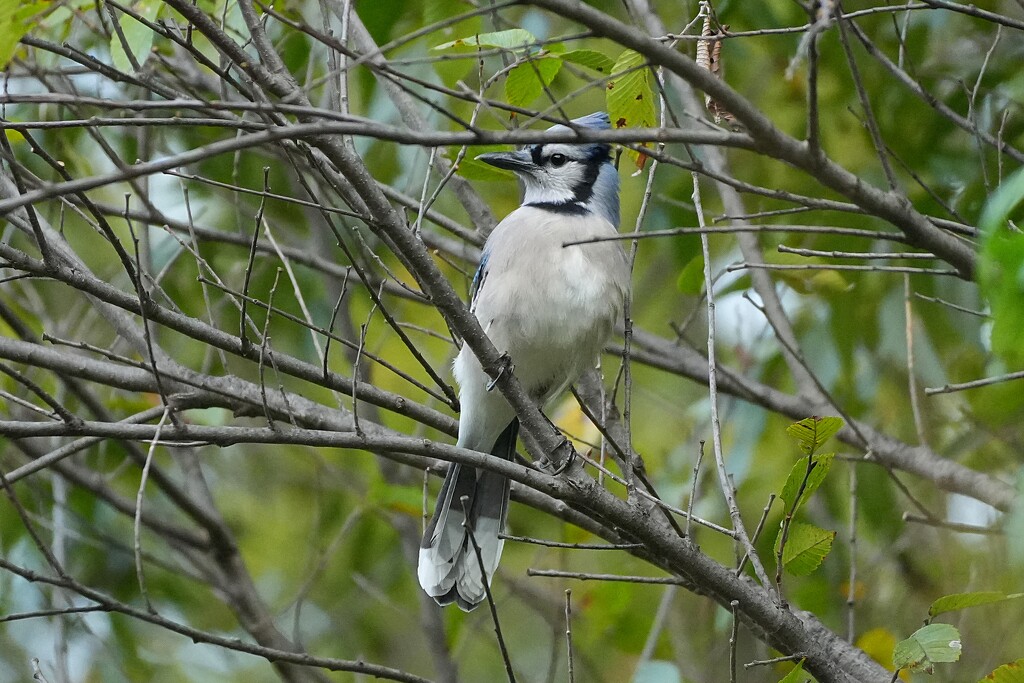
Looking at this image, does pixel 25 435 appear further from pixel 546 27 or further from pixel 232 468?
pixel 232 468

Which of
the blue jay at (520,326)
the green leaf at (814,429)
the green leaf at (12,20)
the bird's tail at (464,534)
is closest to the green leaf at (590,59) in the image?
the blue jay at (520,326)

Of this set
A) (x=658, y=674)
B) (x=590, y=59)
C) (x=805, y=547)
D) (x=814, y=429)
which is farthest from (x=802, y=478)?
(x=590, y=59)

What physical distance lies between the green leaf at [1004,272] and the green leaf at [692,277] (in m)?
2.06

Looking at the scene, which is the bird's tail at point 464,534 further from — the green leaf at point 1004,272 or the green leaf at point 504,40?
the green leaf at point 1004,272

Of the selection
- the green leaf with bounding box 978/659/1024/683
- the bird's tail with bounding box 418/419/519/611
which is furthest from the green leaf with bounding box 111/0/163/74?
the green leaf with bounding box 978/659/1024/683

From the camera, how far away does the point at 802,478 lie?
2.45 metres

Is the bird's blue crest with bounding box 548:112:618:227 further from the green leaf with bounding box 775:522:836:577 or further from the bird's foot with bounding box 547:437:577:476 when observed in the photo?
the green leaf with bounding box 775:522:836:577

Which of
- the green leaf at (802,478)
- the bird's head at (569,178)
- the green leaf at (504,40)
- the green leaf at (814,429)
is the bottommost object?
the green leaf at (802,478)

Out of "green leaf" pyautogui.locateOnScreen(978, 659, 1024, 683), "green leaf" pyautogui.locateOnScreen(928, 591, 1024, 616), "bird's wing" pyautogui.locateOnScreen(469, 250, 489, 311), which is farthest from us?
"bird's wing" pyautogui.locateOnScreen(469, 250, 489, 311)

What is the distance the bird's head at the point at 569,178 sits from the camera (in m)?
3.84

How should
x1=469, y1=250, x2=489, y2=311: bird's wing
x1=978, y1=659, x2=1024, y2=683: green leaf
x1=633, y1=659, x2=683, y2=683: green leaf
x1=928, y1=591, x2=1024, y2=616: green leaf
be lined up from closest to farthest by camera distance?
x1=978, y1=659, x2=1024, y2=683: green leaf
x1=928, y1=591, x2=1024, y2=616: green leaf
x1=633, y1=659, x2=683, y2=683: green leaf
x1=469, y1=250, x2=489, y2=311: bird's wing

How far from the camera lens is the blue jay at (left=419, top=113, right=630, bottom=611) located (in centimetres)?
341

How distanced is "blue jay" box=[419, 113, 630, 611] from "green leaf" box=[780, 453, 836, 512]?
1079mm

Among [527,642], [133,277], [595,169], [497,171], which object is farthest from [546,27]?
[527,642]
